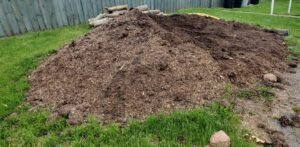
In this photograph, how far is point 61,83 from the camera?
12.1 ft

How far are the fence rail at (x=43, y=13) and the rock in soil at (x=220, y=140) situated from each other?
6.02 metres

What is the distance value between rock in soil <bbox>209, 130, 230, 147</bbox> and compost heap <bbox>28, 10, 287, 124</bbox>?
64 centimetres

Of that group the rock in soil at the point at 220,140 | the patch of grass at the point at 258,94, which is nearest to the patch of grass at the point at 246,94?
the patch of grass at the point at 258,94

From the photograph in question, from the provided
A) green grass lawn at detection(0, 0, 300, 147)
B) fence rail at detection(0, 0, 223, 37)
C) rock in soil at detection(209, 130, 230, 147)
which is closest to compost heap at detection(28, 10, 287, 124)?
green grass lawn at detection(0, 0, 300, 147)

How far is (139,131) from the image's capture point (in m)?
2.71

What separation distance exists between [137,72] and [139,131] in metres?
0.95

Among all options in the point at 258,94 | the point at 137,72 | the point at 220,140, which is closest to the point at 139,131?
the point at 220,140

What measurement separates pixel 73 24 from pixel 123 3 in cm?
202

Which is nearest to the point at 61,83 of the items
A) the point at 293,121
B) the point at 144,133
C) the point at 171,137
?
the point at 144,133

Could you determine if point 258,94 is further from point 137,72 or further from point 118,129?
point 118,129

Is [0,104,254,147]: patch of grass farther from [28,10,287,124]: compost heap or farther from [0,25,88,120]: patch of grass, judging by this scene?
[0,25,88,120]: patch of grass

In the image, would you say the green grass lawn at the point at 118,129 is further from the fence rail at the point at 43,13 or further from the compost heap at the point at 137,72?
the fence rail at the point at 43,13

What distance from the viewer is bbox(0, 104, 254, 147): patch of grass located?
2.59 metres

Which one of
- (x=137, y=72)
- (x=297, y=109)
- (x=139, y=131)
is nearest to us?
(x=139, y=131)
